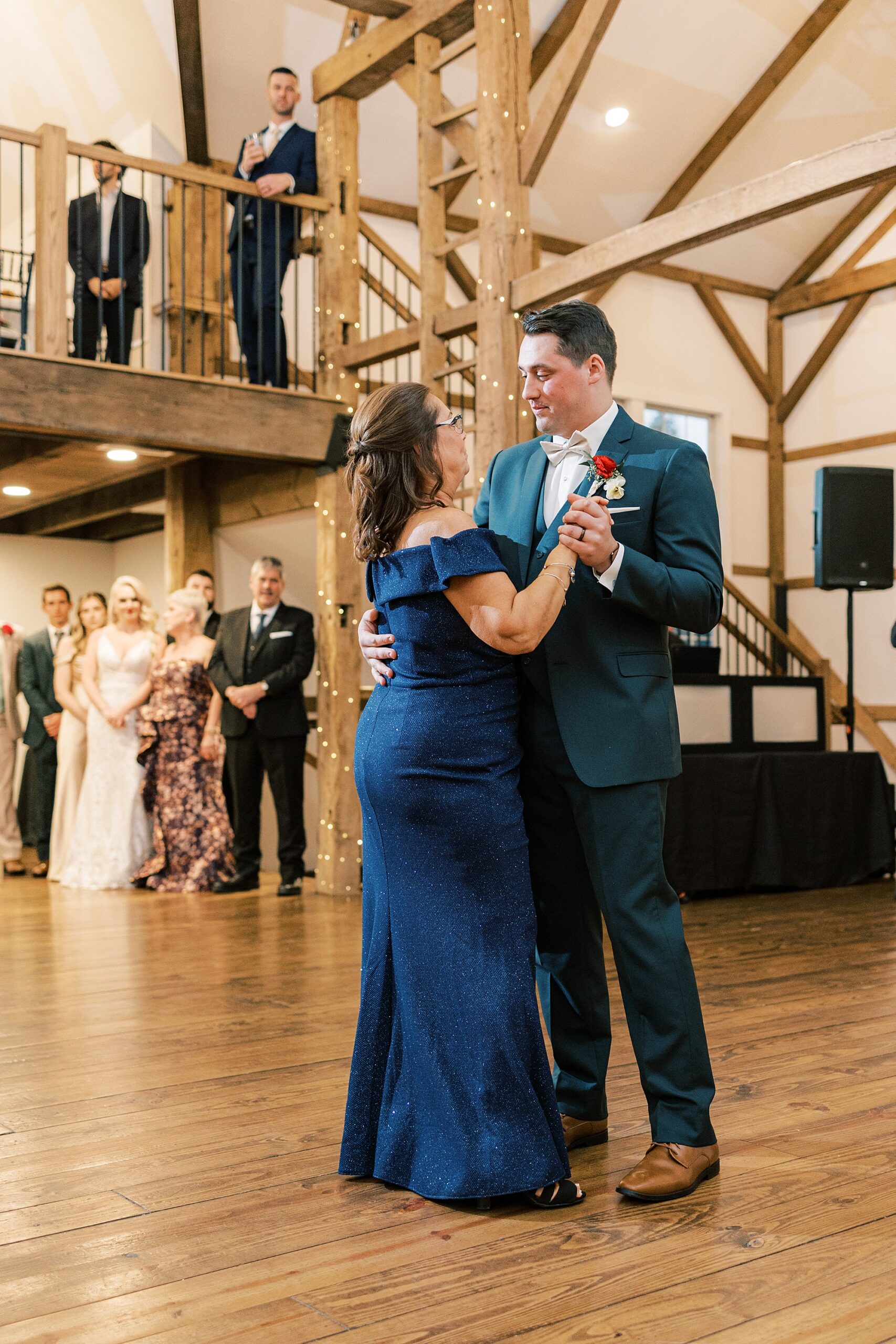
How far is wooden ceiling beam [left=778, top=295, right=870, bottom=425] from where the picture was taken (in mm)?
10953

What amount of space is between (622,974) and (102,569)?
9.65 metres

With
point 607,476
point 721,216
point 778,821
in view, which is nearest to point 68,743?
point 778,821

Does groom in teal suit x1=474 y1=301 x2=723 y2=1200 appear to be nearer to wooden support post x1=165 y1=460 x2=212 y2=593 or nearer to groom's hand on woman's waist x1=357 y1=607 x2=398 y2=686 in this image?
groom's hand on woman's waist x1=357 y1=607 x2=398 y2=686

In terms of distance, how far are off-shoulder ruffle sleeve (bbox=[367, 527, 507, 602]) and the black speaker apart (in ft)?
17.4

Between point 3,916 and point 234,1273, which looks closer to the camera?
point 234,1273

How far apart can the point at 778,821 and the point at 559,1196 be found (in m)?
4.56

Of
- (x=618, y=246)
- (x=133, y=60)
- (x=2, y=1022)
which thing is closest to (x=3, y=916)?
(x=2, y=1022)

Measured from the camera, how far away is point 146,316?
305 inches

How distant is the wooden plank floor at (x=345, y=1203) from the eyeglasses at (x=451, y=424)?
125 cm

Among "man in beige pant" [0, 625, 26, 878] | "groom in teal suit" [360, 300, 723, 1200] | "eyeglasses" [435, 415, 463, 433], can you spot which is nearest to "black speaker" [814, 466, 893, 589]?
"man in beige pant" [0, 625, 26, 878]

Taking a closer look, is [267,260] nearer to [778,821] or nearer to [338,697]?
[338,697]

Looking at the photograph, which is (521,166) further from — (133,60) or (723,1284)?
(723,1284)

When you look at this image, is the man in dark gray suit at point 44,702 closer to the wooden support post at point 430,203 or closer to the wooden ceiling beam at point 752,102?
the wooden support post at point 430,203

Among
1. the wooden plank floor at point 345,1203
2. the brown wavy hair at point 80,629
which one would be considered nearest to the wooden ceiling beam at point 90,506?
the brown wavy hair at point 80,629
